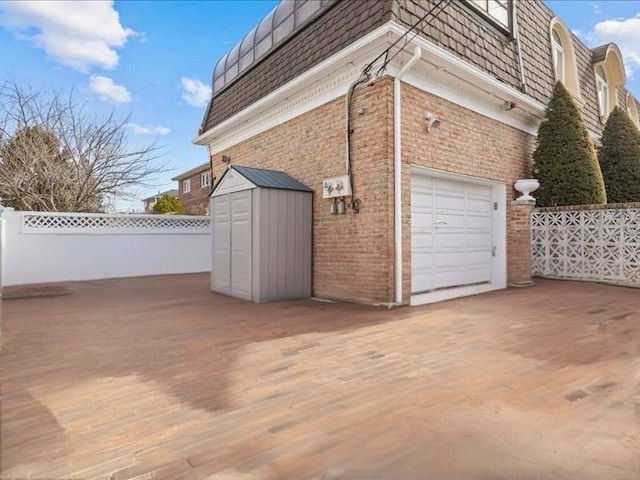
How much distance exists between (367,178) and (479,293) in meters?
3.58

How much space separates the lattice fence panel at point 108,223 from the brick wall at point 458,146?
8.18m

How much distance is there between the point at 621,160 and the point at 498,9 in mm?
5537

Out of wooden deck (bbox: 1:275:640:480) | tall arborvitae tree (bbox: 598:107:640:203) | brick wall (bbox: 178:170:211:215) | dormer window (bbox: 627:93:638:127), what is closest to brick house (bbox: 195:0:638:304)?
wooden deck (bbox: 1:275:640:480)

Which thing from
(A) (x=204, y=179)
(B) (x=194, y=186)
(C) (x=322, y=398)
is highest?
(A) (x=204, y=179)

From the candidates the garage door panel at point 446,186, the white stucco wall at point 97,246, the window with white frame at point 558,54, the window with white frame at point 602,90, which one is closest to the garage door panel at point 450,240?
the garage door panel at point 446,186

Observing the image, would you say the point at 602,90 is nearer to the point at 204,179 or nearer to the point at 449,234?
the point at 449,234

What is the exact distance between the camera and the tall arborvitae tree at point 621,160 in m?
10.0

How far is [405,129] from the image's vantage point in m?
6.16

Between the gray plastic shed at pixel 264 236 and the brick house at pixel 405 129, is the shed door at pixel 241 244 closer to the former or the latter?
the gray plastic shed at pixel 264 236

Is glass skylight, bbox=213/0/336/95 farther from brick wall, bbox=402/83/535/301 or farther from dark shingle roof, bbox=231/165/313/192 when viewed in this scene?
dark shingle roof, bbox=231/165/313/192

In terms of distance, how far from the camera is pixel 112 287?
8.76 meters

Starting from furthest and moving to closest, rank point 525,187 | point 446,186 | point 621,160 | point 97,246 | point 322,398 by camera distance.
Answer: point 97,246 → point 621,160 → point 525,187 → point 446,186 → point 322,398

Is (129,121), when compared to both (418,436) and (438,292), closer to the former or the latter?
(438,292)

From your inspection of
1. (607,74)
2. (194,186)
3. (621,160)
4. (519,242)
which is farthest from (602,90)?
(194,186)
